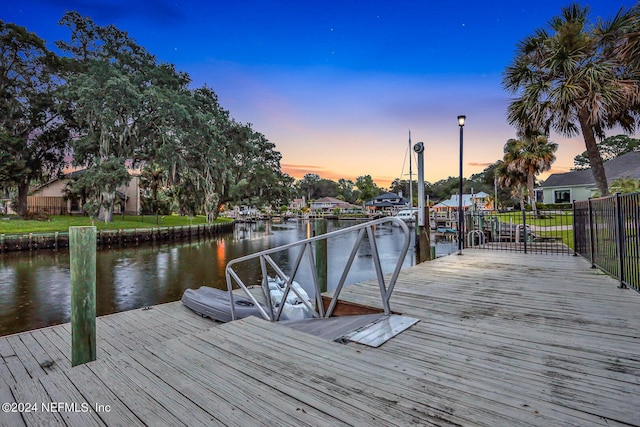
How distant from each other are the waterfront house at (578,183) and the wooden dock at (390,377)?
28.6m

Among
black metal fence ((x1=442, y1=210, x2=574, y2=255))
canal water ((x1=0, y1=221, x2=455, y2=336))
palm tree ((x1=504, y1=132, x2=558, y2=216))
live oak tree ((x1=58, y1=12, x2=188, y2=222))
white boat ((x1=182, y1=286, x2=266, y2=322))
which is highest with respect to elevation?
live oak tree ((x1=58, y1=12, x2=188, y2=222))

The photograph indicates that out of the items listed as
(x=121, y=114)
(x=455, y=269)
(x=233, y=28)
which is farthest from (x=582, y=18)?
(x=121, y=114)

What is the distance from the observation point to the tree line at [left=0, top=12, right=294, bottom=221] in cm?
2294

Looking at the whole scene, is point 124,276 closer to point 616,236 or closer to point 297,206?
point 616,236

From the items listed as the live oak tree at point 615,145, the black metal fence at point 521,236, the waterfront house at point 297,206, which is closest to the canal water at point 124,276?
the black metal fence at point 521,236

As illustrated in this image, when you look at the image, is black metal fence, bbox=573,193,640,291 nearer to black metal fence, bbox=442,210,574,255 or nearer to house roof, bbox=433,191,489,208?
black metal fence, bbox=442,210,574,255

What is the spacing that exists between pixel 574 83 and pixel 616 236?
10.0 m

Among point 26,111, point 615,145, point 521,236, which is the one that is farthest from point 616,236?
point 615,145

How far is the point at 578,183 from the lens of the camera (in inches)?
1145

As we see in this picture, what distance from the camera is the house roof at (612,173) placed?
2297cm

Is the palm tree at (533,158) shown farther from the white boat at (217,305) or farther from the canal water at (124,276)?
the white boat at (217,305)

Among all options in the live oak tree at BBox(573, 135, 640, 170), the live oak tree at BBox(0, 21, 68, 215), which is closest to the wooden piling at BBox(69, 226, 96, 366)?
the live oak tree at BBox(0, 21, 68, 215)

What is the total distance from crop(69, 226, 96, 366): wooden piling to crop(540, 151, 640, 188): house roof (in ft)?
88.9

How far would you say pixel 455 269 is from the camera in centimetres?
606
